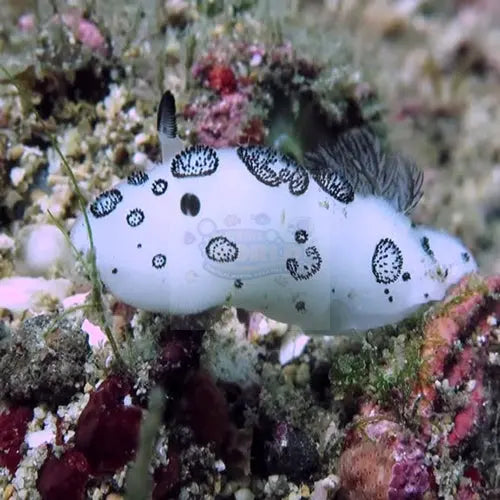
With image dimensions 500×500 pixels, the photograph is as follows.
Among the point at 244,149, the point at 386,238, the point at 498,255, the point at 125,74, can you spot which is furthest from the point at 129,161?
the point at 498,255

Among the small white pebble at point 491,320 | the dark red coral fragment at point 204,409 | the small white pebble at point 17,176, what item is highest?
the small white pebble at point 17,176

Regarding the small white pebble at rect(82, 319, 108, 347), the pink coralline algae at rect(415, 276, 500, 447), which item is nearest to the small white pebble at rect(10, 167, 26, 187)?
the small white pebble at rect(82, 319, 108, 347)

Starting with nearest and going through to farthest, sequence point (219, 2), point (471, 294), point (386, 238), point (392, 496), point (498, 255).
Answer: point (392, 496)
point (386, 238)
point (471, 294)
point (219, 2)
point (498, 255)

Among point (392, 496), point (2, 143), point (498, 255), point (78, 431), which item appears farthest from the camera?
point (498, 255)

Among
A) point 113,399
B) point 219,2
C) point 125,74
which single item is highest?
point 219,2

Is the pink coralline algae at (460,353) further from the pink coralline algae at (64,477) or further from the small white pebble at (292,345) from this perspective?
the pink coralline algae at (64,477)

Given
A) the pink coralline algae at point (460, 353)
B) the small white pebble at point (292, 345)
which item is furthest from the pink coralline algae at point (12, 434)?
the pink coralline algae at point (460, 353)

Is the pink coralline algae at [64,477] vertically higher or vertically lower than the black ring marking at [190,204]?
lower

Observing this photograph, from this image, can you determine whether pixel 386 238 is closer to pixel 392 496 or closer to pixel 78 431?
pixel 392 496
